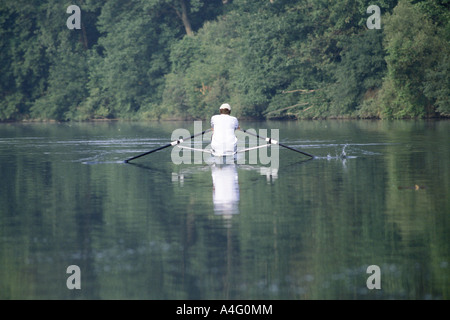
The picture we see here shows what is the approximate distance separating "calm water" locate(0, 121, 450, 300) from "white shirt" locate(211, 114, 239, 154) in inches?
84.7

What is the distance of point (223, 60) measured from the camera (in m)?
71.5

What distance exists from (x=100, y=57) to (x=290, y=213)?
2959 inches

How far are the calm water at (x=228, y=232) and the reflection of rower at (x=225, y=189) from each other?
0.07ft

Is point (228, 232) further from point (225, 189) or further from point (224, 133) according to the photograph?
point (224, 133)

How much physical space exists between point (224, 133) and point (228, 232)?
11188 mm

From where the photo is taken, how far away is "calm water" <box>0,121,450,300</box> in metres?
7.61

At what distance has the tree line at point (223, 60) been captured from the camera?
52000mm

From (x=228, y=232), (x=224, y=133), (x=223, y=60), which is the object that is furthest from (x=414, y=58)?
(x=228, y=232)

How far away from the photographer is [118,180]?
16.9 metres

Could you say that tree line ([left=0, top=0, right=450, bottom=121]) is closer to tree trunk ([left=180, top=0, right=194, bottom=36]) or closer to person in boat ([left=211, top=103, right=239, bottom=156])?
tree trunk ([left=180, top=0, right=194, bottom=36])

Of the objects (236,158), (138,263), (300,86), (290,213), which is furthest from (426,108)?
(138,263)

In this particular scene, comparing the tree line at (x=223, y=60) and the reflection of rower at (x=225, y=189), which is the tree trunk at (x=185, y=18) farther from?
the reflection of rower at (x=225, y=189)

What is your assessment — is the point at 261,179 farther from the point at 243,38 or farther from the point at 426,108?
the point at 243,38

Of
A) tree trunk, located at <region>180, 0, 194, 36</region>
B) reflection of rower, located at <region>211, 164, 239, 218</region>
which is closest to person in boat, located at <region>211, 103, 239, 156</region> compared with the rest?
reflection of rower, located at <region>211, 164, 239, 218</region>
